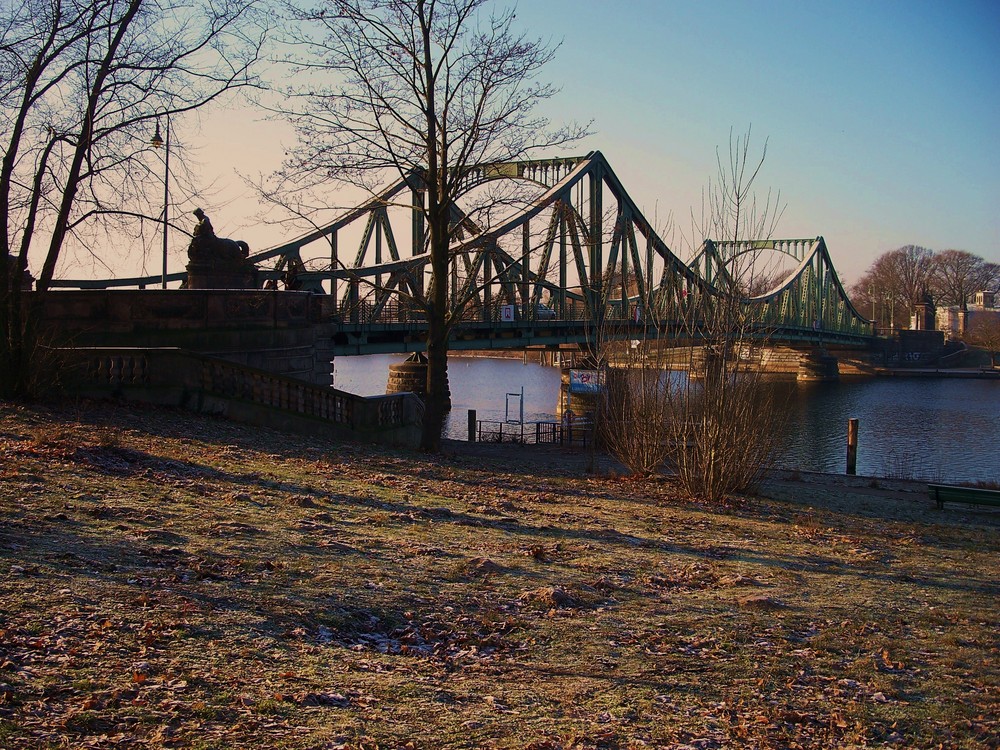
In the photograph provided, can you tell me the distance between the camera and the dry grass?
4391 millimetres

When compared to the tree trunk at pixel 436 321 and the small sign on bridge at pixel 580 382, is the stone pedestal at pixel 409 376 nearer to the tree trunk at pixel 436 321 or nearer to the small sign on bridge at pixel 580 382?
the small sign on bridge at pixel 580 382

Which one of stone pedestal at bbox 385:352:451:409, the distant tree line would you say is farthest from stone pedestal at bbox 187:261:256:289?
the distant tree line

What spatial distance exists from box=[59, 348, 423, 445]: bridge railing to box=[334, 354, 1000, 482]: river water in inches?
318

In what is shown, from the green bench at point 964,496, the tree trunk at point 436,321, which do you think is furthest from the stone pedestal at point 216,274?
the green bench at point 964,496

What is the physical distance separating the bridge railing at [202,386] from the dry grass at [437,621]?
12.6 ft

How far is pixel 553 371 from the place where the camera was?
86.2 meters

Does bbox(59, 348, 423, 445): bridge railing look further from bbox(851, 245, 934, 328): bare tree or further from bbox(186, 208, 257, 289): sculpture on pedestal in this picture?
bbox(851, 245, 934, 328): bare tree

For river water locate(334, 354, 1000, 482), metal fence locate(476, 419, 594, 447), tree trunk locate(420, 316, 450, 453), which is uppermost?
tree trunk locate(420, 316, 450, 453)

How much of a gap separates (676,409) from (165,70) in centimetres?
886

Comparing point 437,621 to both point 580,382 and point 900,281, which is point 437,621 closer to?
point 580,382

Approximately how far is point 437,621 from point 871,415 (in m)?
46.6

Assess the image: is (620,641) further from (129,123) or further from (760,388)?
(129,123)

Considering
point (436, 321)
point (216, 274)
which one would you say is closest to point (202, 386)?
point (436, 321)

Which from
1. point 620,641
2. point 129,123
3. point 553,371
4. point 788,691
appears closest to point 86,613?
point 620,641
